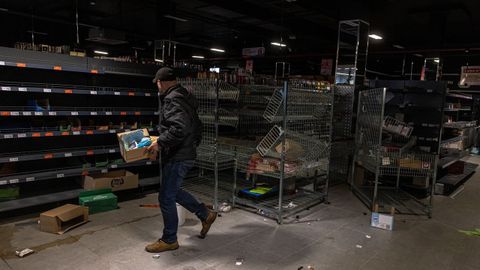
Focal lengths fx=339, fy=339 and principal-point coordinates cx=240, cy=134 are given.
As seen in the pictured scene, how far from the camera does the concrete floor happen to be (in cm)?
314

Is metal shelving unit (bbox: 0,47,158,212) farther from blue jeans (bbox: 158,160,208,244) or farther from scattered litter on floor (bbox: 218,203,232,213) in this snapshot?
blue jeans (bbox: 158,160,208,244)

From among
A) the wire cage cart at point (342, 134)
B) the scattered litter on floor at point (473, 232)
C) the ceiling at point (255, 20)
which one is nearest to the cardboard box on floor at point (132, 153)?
the wire cage cart at point (342, 134)

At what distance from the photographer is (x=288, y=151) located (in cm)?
424

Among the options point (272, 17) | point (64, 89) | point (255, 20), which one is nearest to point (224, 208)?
point (64, 89)

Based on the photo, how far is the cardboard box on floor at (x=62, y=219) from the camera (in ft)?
12.0

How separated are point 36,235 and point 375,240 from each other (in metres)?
3.70

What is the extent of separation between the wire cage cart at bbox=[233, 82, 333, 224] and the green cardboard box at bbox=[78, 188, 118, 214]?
1652mm

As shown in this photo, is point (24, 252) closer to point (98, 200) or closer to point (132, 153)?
point (98, 200)

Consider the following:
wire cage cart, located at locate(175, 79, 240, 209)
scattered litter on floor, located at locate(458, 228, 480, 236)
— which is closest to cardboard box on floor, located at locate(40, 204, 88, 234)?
wire cage cart, located at locate(175, 79, 240, 209)

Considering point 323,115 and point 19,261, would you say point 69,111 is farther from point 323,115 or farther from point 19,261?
point 323,115

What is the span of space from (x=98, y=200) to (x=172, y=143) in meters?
1.90

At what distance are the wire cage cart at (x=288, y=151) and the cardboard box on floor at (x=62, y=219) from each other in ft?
6.48

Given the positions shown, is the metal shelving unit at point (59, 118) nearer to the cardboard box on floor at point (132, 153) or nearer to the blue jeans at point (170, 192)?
the cardboard box on floor at point (132, 153)

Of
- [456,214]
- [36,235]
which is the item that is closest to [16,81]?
[36,235]
